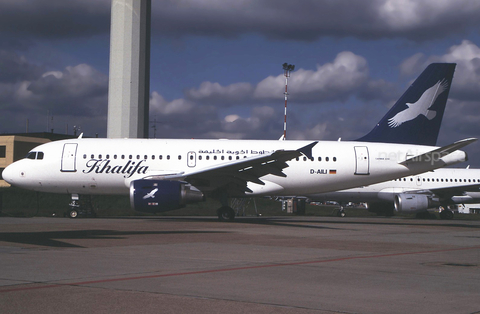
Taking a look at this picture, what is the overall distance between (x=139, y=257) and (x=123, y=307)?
160 inches

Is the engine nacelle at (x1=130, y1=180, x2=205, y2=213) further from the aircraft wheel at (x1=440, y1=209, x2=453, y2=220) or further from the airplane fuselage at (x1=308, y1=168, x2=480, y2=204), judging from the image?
the aircraft wheel at (x1=440, y1=209, x2=453, y2=220)

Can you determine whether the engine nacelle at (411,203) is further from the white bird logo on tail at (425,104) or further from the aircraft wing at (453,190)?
the white bird logo on tail at (425,104)

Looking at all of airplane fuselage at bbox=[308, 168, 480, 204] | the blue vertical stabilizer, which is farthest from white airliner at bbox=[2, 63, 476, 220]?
airplane fuselage at bbox=[308, 168, 480, 204]

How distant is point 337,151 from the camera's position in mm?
23875

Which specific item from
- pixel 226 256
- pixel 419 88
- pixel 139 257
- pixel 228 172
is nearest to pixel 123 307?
pixel 139 257

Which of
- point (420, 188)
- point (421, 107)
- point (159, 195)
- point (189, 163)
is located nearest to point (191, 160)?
point (189, 163)

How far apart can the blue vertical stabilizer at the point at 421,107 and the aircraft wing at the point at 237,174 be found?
6.62m

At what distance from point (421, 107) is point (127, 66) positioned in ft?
84.3

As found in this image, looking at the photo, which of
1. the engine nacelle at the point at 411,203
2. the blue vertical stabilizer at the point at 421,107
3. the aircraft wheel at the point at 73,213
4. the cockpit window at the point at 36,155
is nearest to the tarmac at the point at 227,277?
the aircraft wheel at the point at 73,213

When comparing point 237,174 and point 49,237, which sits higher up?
point 237,174

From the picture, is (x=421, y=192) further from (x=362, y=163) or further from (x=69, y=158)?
(x=69, y=158)

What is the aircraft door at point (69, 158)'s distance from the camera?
74.0ft

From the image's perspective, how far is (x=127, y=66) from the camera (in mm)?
42562

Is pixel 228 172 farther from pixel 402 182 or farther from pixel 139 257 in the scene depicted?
pixel 402 182
